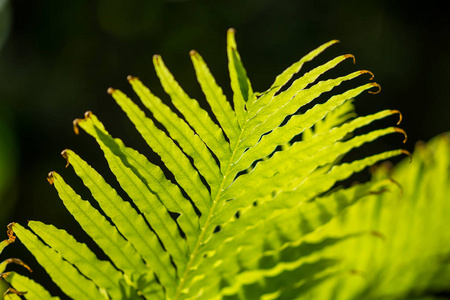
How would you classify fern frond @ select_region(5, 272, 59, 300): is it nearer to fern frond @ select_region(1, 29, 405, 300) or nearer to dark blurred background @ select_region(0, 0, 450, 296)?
fern frond @ select_region(1, 29, 405, 300)

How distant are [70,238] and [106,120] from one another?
244 inches

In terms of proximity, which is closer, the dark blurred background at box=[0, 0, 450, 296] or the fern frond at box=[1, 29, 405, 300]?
the fern frond at box=[1, 29, 405, 300]

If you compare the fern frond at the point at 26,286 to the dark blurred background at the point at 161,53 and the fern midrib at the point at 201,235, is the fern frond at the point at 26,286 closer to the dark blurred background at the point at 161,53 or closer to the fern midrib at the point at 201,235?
the fern midrib at the point at 201,235

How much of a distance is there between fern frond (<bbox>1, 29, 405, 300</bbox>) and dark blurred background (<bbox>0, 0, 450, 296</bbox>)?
17.6 feet

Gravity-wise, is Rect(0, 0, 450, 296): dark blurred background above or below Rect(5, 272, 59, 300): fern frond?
above

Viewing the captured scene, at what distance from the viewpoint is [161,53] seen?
295 inches

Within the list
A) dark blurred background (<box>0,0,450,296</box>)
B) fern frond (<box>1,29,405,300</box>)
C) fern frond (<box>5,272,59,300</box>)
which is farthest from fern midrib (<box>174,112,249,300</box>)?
dark blurred background (<box>0,0,450,296</box>)

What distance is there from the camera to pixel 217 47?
7.56m

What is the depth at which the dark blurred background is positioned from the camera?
6.57m

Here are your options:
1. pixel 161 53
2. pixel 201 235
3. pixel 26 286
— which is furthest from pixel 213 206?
pixel 161 53

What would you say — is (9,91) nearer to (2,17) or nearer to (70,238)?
(2,17)

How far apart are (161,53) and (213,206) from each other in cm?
703

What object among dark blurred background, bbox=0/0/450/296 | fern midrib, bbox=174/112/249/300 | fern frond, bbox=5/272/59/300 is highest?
dark blurred background, bbox=0/0/450/296

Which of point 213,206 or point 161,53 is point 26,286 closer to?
point 213,206
